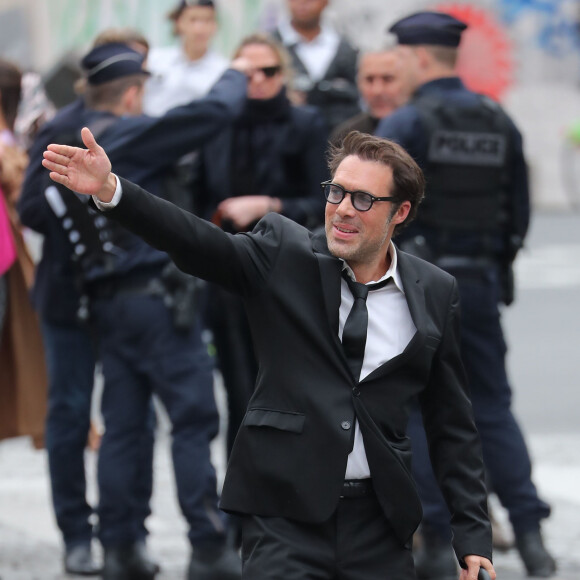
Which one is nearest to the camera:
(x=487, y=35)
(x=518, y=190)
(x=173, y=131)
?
(x=173, y=131)

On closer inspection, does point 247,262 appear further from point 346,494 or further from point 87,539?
point 87,539

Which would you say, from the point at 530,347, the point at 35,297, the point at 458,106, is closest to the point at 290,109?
the point at 458,106

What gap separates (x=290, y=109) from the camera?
687cm

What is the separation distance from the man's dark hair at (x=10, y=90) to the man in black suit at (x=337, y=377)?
328 cm

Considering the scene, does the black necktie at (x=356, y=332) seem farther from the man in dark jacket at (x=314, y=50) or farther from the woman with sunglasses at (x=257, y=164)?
the man in dark jacket at (x=314, y=50)

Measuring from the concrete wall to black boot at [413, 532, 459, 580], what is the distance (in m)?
16.2

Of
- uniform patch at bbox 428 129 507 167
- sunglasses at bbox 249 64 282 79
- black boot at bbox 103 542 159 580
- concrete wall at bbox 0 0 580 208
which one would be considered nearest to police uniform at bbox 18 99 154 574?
black boot at bbox 103 542 159 580

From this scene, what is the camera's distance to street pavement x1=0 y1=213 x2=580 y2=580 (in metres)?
→ 6.66

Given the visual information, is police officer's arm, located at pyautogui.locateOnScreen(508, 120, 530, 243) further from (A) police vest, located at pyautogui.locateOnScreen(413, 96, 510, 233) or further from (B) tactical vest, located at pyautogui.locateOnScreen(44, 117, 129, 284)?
(B) tactical vest, located at pyautogui.locateOnScreen(44, 117, 129, 284)

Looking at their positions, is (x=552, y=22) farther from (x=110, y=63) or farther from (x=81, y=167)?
(x=81, y=167)

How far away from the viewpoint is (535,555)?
6172 millimetres

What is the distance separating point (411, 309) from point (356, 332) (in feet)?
0.55

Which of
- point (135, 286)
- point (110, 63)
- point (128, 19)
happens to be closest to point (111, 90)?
point (110, 63)

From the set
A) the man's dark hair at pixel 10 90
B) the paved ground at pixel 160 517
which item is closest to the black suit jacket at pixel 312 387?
the paved ground at pixel 160 517
